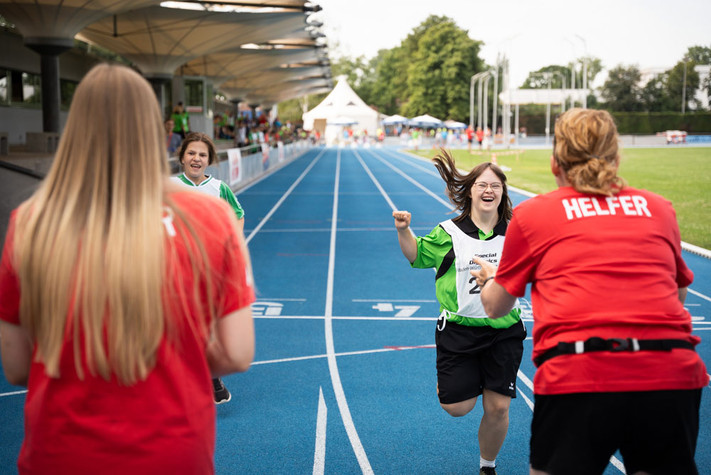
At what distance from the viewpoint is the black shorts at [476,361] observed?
179 inches

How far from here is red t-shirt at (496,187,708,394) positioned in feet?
8.15

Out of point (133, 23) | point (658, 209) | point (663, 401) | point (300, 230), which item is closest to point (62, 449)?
point (663, 401)

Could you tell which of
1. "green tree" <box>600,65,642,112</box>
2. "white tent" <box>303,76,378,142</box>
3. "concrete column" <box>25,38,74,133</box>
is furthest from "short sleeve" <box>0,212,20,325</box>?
"green tree" <box>600,65,642,112</box>

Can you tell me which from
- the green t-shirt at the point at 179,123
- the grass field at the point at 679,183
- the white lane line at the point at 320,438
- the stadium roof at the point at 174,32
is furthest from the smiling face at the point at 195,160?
the stadium roof at the point at 174,32

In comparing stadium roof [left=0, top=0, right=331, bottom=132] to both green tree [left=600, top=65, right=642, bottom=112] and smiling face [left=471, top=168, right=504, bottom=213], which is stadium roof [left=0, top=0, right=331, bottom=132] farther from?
green tree [left=600, top=65, right=642, bottom=112]

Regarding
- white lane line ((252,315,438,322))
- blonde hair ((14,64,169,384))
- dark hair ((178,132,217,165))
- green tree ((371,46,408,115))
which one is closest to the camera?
blonde hair ((14,64,169,384))

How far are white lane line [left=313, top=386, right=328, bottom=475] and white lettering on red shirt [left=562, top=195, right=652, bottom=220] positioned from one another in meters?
3.08

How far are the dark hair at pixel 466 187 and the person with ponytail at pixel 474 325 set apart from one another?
20mm

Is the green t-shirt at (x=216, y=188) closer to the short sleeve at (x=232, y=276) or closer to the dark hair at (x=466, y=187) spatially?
the dark hair at (x=466, y=187)

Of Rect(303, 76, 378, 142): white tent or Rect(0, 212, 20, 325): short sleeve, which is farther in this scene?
Rect(303, 76, 378, 142): white tent

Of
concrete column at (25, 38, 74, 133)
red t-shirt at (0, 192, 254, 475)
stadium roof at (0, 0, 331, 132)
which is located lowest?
red t-shirt at (0, 192, 254, 475)

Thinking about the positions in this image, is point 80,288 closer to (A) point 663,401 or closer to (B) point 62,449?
(B) point 62,449

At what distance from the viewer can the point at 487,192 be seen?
4773mm

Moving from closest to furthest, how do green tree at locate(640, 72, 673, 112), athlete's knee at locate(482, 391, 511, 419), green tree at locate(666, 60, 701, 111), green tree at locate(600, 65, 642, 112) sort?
athlete's knee at locate(482, 391, 511, 419), green tree at locate(600, 65, 642, 112), green tree at locate(640, 72, 673, 112), green tree at locate(666, 60, 701, 111)
